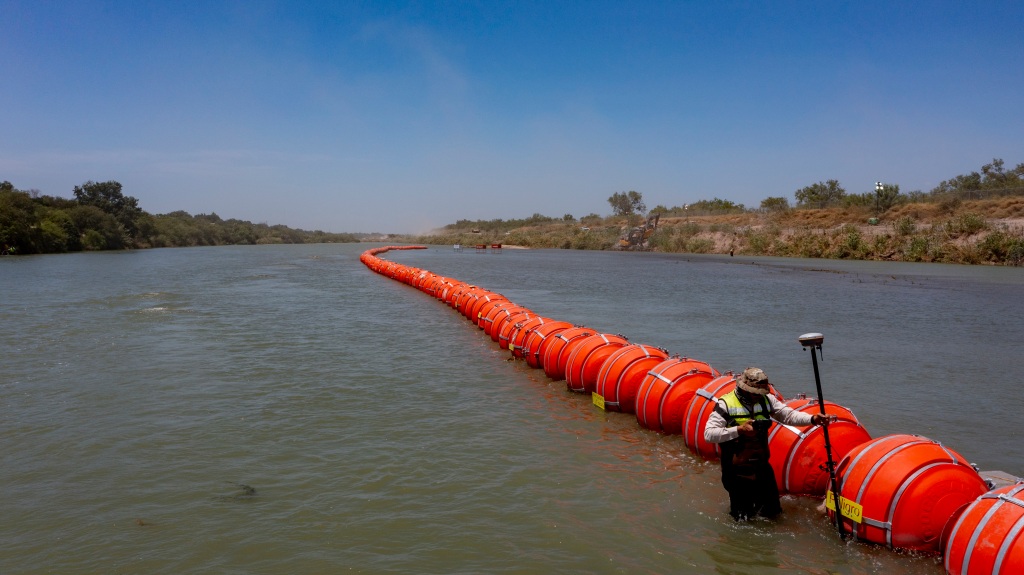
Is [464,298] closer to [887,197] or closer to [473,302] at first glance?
[473,302]

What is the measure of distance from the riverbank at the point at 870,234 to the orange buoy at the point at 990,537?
179ft

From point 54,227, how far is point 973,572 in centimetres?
10494

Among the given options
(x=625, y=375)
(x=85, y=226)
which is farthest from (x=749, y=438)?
(x=85, y=226)

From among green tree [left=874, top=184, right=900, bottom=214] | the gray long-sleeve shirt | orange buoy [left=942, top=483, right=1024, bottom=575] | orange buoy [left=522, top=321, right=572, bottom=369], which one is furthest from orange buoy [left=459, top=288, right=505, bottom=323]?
green tree [left=874, top=184, right=900, bottom=214]

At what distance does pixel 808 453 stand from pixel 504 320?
11.0 metres

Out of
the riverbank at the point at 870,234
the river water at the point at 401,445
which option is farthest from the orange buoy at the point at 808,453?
the riverbank at the point at 870,234

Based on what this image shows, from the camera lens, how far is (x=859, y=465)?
21.6ft

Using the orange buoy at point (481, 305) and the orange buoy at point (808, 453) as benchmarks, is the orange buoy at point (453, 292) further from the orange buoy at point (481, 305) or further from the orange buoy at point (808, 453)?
the orange buoy at point (808, 453)

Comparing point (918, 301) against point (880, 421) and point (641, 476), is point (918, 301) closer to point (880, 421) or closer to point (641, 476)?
point (880, 421)

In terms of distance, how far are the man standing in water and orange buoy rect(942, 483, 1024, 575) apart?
4.85 ft

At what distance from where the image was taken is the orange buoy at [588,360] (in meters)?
12.0

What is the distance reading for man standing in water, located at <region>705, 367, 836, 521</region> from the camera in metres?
6.85

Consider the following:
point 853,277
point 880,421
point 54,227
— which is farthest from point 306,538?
point 54,227

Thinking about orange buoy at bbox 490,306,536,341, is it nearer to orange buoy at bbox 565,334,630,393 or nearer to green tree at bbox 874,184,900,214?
orange buoy at bbox 565,334,630,393
